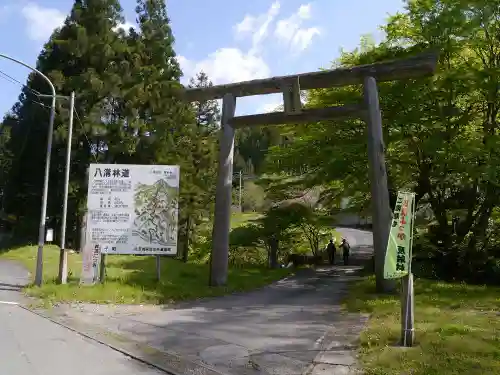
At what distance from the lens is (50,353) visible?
734 centimetres

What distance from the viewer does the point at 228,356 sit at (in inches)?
288

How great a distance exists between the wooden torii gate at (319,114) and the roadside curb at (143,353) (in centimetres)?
639

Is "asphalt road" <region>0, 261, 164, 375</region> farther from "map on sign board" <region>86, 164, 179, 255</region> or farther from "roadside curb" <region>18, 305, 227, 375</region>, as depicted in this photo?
"map on sign board" <region>86, 164, 179, 255</region>

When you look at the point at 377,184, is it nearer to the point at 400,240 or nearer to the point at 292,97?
the point at 292,97

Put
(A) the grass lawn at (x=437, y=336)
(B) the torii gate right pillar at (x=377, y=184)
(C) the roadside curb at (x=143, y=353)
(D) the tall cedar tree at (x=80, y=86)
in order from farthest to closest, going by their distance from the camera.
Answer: (D) the tall cedar tree at (x=80, y=86), (B) the torii gate right pillar at (x=377, y=184), (C) the roadside curb at (x=143, y=353), (A) the grass lawn at (x=437, y=336)

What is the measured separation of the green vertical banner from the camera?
7.34 meters

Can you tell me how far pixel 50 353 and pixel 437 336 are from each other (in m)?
6.05

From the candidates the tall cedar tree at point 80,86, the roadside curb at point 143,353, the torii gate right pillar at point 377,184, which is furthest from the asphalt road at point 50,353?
the tall cedar tree at point 80,86

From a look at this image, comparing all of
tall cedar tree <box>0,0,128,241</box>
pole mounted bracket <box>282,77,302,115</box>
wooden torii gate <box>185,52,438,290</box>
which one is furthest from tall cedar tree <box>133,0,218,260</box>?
pole mounted bracket <box>282,77,302,115</box>

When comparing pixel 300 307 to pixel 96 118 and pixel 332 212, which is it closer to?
pixel 332 212

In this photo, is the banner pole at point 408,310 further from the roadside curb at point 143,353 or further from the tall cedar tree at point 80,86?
the tall cedar tree at point 80,86

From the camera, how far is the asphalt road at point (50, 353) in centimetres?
642

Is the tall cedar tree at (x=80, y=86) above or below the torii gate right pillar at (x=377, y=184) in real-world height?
above

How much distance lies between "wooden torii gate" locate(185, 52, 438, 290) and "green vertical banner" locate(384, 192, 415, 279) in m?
6.01
